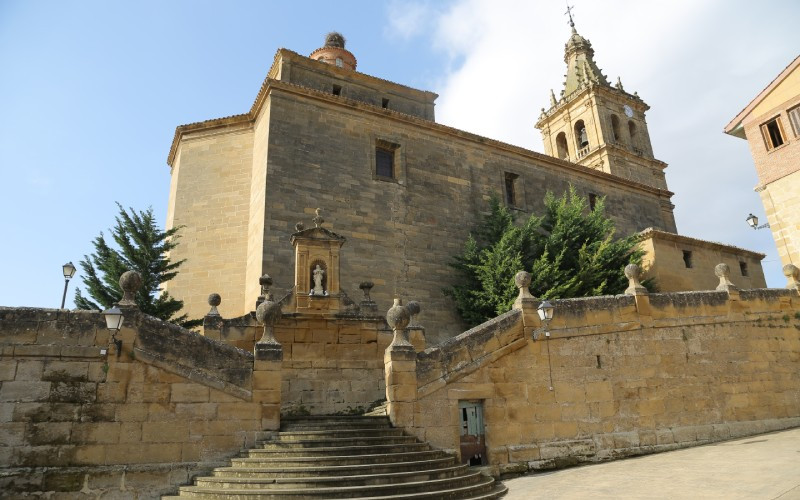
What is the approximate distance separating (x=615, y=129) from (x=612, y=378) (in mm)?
25574

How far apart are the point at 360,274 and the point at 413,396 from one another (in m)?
6.66

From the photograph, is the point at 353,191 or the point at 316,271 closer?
the point at 316,271

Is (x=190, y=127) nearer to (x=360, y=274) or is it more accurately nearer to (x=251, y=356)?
(x=360, y=274)

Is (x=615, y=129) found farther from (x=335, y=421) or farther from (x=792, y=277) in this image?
(x=335, y=421)

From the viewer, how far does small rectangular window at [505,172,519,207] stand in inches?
766

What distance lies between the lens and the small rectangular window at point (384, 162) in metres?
17.1

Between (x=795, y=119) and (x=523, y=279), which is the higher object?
(x=795, y=119)

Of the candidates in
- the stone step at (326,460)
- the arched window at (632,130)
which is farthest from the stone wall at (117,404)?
the arched window at (632,130)

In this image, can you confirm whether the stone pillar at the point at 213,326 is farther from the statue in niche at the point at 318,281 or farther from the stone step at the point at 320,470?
the stone step at the point at 320,470

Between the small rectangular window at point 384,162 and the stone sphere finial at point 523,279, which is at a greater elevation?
the small rectangular window at point 384,162

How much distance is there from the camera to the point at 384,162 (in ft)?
57.2

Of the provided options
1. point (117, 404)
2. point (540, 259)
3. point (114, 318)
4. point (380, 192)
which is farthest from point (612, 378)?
point (380, 192)

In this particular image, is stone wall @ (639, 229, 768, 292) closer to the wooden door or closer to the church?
the church

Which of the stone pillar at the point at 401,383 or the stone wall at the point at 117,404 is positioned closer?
the stone wall at the point at 117,404
